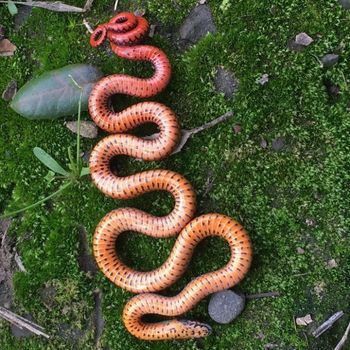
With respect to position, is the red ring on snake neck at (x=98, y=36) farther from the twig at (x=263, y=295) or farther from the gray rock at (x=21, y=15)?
the twig at (x=263, y=295)

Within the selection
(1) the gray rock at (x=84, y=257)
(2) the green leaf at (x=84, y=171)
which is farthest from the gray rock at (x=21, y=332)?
(2) the green leaf at (x=84, y=171)

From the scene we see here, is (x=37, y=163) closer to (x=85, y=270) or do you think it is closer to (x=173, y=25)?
(x=85, y=270)

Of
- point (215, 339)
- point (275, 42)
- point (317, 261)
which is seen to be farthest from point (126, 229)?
point (275, 42)

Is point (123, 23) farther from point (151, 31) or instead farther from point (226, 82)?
point (226, 82)

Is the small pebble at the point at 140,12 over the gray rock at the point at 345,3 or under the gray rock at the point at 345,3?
under

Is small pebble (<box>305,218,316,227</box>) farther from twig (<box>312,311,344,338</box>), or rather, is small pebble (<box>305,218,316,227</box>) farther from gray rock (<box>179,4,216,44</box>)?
gray rock (<box>179,4,216,44</box>)

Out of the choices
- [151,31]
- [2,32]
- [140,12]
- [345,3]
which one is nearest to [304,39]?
[345,3]
